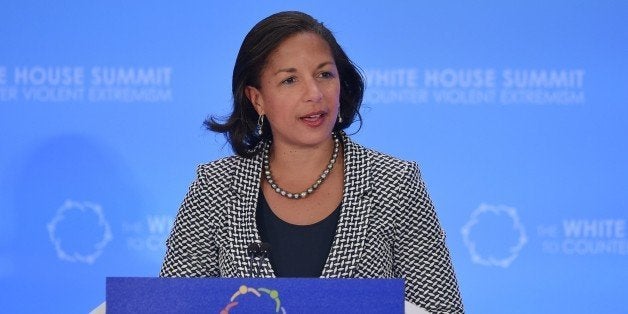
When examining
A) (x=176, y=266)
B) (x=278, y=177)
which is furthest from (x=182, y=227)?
(x=278, y=177)

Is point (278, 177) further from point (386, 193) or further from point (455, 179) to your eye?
point (455, 179)

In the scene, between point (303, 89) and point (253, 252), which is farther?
point (303, 89)

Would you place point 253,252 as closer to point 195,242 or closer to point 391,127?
point 195,242

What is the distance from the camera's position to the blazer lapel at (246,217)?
7.35ft

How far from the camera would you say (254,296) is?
5.15 feet

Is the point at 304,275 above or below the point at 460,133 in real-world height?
below

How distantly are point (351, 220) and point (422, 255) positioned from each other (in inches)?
7.3

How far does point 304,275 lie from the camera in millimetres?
2293

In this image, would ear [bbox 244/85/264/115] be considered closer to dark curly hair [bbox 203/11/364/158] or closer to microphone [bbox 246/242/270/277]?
dark curly hair [bbox 203/11/364/158]

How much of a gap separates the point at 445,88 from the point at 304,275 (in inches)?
59.8

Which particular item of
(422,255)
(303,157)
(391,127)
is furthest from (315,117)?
(391,127)
